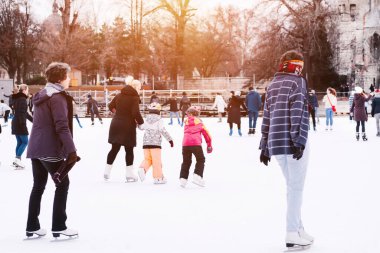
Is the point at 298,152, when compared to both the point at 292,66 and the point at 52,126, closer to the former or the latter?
the point at 292,66

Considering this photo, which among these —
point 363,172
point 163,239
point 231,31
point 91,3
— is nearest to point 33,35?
point 91,3

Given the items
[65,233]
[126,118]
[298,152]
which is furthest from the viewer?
[126,118]

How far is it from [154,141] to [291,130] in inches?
174

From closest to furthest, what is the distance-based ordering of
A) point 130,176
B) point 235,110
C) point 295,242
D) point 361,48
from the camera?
point 295,242
point 130,176
point 235,110
point 361,48

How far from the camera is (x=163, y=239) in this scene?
5336 millimetres

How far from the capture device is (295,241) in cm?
481

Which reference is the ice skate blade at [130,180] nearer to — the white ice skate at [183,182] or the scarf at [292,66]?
the white ice skate at [183,182]

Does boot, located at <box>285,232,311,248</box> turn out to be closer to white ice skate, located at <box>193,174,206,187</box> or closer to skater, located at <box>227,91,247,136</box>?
white ice skate, located at <box>193,174,206,187</box>

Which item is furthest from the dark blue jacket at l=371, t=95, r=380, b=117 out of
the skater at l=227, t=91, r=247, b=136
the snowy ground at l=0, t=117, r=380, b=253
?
the snowy ground at l=0, t=117, r=380, b=253

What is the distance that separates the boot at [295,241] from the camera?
15.8 feet

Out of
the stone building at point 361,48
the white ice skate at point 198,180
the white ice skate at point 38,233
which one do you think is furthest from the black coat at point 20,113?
the stone building at point 361,48

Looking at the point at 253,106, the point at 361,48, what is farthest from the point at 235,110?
the point at 361,48

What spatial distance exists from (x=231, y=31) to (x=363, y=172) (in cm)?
5988

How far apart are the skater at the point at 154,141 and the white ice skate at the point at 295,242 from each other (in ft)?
13.8
